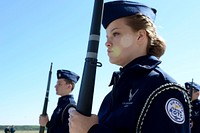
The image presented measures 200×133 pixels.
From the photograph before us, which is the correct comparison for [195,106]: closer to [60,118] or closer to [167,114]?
[60,118]

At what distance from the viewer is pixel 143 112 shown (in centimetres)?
283

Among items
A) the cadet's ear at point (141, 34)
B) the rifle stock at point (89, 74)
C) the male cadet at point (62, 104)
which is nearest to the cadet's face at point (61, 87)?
the male cadet at point (62, 104)

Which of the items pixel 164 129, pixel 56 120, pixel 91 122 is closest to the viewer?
pixel 164 129

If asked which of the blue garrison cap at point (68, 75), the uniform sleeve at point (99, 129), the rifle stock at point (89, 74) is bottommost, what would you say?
the uniform sleeve at point (99, 129)

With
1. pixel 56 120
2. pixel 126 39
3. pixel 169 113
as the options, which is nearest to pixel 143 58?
pixel 126 39

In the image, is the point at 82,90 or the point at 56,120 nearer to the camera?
the point at 82,90

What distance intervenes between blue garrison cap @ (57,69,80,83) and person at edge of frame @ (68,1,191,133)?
23.6 feet

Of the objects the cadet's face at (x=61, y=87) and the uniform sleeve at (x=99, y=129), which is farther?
the cadet's face at (x=61, y=87)

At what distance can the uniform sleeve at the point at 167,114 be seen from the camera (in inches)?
107

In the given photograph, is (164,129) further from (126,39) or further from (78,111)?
(126,39)

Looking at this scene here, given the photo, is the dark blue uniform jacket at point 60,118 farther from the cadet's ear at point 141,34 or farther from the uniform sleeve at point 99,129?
the uniform sleeve at point 99,129

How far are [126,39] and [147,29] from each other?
0.20 m

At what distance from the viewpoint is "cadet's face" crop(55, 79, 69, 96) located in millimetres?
10528

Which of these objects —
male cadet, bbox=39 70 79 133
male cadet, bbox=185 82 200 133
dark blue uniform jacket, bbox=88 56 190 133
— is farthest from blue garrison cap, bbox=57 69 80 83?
dark blue uniform jacket, bbox=88 56 190 133
